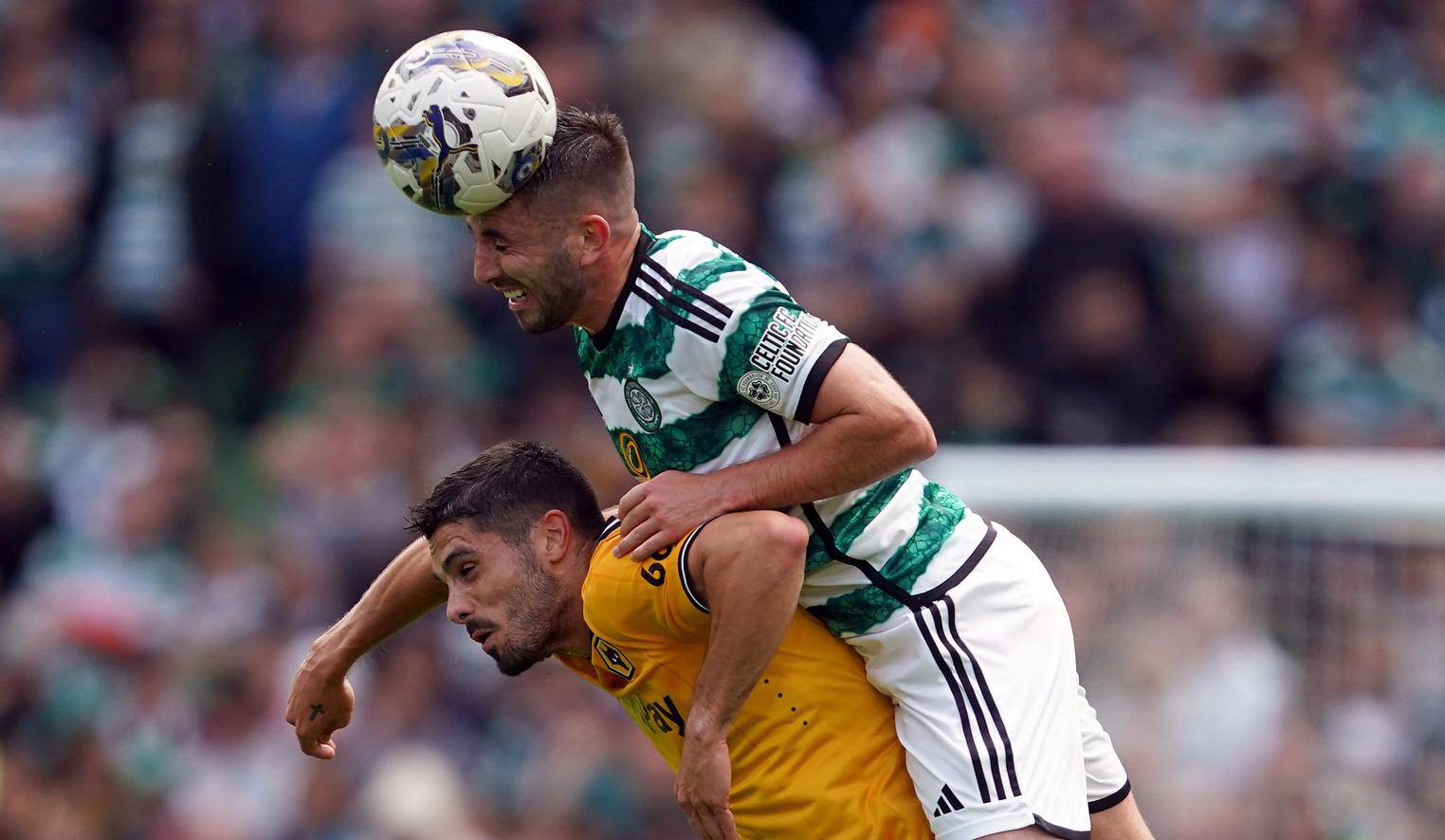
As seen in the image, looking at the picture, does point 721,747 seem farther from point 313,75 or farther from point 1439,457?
point 313,75

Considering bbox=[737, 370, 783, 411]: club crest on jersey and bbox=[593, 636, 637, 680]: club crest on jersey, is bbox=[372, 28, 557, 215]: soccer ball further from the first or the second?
bbox=[593, 636, 637, 680]: club crest on jersey

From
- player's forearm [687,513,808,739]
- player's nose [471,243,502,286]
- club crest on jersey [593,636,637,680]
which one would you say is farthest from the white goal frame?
player's nose [471,243,502,286]

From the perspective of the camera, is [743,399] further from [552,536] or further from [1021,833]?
[1021,833]

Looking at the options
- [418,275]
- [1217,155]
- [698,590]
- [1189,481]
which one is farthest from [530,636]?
[1217,155]

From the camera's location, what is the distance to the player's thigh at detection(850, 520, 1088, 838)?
4.52 m

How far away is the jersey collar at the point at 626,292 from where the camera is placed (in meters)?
4.49

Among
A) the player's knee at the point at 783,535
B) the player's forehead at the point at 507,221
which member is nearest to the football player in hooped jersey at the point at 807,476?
the player's forehead at the point at 507,221

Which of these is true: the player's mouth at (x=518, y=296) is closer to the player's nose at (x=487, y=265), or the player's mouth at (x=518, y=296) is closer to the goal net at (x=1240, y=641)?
the player's nose at (x=487, y=265)

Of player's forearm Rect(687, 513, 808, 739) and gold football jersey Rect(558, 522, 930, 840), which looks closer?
player's forearm Rect(687, 513, 808, 739)

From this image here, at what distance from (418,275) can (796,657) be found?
6.78m

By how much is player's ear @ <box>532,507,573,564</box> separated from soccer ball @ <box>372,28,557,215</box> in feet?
2.77

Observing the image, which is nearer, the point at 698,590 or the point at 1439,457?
the point at 698,590

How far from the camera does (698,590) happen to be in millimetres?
4391

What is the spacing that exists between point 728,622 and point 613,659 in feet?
1.86
